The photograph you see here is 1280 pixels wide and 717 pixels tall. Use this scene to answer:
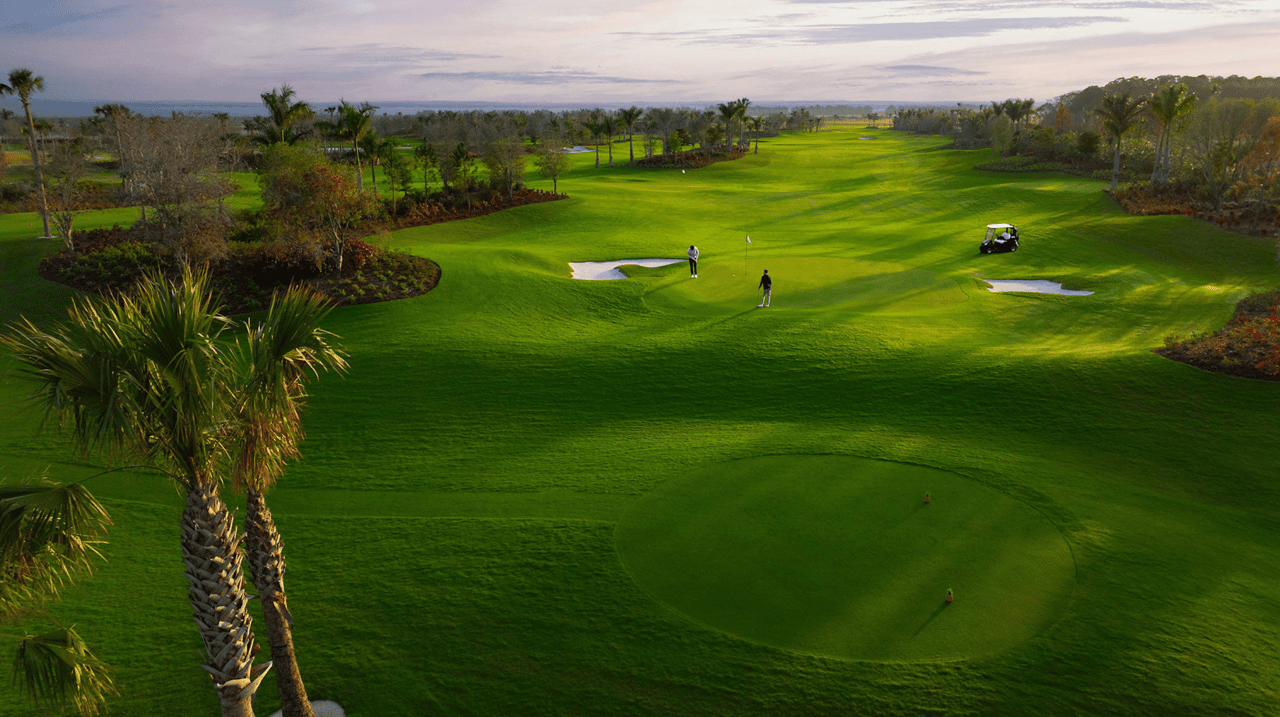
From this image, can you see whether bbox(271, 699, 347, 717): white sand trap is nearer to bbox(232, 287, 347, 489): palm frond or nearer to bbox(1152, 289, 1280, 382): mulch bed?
bbox(232, 287, 347, 489): palm frond

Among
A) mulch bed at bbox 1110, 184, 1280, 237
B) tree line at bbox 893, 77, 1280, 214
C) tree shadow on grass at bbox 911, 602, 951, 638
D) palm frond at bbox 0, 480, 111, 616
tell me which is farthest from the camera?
tree line at bbox 893, 77, 1280, 214

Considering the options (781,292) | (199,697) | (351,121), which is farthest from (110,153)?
(199,697)

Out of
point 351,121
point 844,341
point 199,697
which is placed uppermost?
point 351,121

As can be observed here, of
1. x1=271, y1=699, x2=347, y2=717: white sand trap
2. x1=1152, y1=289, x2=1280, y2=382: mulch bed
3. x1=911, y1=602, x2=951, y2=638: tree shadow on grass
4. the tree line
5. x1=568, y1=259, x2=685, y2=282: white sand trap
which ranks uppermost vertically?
the tree line

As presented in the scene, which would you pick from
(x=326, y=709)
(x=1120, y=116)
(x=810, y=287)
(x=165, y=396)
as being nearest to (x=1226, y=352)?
(x=810, y=287)

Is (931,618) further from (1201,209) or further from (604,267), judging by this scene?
(1201,209)

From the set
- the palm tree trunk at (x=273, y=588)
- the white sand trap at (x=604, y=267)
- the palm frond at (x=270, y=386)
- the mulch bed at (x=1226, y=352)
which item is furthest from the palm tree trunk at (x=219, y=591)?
the white sand trap at (x=604, y=267)

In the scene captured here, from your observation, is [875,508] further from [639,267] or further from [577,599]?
[639,267]

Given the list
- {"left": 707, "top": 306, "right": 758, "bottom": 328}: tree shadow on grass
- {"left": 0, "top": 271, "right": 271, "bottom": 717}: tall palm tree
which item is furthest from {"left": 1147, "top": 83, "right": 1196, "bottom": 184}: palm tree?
{"left": 0, "top": 271, "right": 271, "bottom": 717}: tall palm tree
